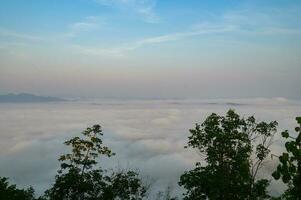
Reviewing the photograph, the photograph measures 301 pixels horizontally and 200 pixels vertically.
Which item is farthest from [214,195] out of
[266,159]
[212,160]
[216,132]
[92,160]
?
[266,159]

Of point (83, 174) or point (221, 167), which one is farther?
point (83, 174)

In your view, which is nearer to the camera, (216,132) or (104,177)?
(216,132)

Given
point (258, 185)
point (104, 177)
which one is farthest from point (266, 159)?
point (104, 177)

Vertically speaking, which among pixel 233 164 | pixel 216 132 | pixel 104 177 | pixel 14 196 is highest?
pixel 216 132

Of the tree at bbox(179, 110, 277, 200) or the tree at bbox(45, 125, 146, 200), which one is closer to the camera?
the tree at bbox(179, 110, 277, 200)

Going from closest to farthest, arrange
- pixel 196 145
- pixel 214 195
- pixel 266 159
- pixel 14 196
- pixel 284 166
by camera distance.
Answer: pixel 284 166, pixel 214 195, pixel 196 145, pixel 14 196, pixel 266 159

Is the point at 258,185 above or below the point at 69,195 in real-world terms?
above

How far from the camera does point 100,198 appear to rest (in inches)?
1363

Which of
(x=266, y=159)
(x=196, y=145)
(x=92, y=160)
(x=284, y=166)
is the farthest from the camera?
(x=266, y=159)

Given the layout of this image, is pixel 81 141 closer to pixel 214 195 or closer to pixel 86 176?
pixel 86 176

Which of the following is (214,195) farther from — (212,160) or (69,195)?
(69,195)

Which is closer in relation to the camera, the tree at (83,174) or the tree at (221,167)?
the tree at (221,167)

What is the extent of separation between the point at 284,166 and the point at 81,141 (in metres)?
25.8

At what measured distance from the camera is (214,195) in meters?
26.7
